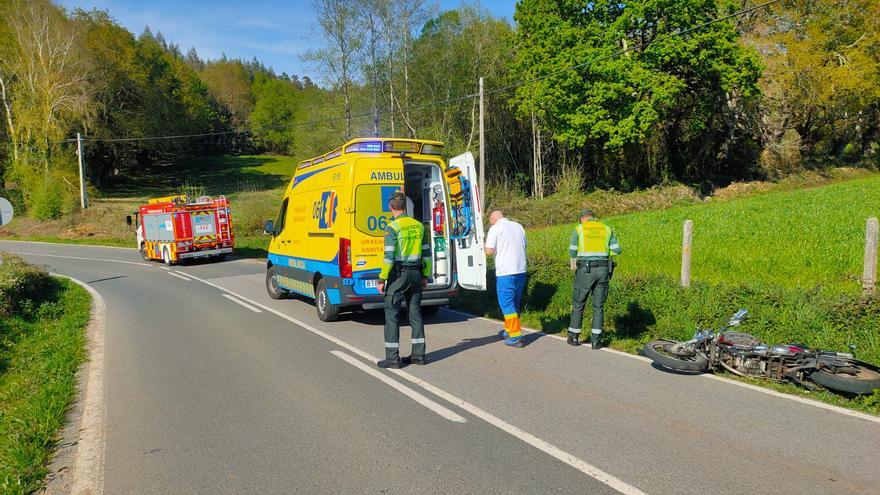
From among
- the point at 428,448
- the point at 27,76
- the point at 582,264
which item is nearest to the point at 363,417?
the point at 428,448

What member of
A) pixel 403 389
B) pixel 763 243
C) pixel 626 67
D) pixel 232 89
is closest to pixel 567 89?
pixel 626 67

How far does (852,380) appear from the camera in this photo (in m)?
5.13

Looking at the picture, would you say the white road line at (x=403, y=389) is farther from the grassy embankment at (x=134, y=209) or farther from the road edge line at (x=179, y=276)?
the grassy embankment at (x=134, y=209)

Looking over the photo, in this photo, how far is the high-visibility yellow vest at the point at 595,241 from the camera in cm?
748

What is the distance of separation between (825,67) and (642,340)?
3351cm

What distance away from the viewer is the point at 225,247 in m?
22.8

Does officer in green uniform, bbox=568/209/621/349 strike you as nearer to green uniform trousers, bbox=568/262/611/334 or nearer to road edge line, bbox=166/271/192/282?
green uniform trousers, bbox=568/262/611/334

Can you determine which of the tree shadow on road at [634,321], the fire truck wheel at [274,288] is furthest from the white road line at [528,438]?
the fire truck wheel at [274,288]

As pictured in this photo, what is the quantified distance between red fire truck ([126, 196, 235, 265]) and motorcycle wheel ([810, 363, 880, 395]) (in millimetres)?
21227

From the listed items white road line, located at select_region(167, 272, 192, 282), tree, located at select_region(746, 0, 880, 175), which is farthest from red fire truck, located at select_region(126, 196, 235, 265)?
tree, located at select_region(746, 0, 880, 175)

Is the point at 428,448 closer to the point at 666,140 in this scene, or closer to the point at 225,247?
the point at 225,247

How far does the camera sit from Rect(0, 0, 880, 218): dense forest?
89.7ft

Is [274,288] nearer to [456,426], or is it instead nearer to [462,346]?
[462,346]

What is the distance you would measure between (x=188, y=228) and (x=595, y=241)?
18.6 metres
